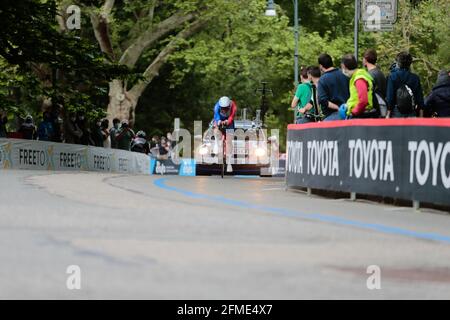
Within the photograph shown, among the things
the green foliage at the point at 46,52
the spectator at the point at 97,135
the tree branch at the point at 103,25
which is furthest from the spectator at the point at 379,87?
the tree branch at the point at 103,25

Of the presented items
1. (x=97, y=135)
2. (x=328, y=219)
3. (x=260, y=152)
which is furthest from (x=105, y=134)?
(x=328, y=219)

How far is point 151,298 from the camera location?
6895mm

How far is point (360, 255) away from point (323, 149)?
9542mm

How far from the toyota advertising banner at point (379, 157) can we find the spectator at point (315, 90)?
0.64 m

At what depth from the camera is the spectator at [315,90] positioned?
20.5 meters

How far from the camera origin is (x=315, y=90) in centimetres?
2100

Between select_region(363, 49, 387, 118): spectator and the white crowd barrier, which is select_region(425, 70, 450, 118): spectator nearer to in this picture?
select_region(363, 49, 387, 118): spectator

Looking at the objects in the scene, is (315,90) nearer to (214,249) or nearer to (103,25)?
(214,249)

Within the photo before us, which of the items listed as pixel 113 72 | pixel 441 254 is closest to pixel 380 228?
pixel 441 254

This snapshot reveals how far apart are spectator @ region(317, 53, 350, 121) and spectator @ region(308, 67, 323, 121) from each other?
0.88m

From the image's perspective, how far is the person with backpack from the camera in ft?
59.2

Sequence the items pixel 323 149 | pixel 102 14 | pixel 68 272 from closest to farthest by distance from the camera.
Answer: pixel 68 272
pixel 323 149
pixel 102 14

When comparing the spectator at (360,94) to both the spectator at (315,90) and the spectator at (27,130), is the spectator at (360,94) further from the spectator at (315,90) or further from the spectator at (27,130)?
the spectator at (27,130)
